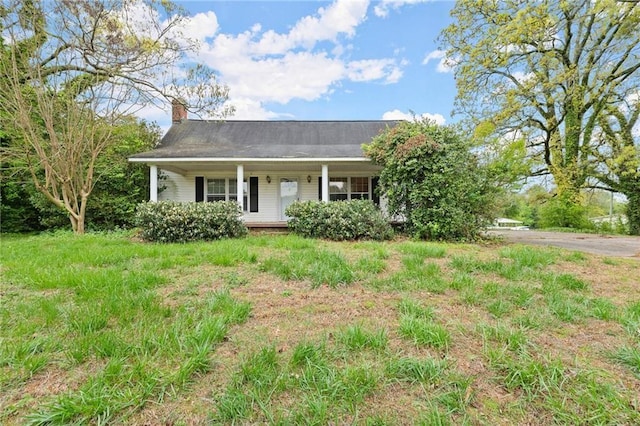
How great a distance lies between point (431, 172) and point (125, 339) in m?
7.53

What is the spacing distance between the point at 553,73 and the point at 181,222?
1731cm

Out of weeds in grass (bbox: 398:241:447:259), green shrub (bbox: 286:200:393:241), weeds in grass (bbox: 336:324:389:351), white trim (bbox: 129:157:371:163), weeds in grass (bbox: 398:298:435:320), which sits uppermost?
white trim (bbox: 129:157:371:163)

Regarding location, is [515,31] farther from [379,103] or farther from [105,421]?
[105,421]

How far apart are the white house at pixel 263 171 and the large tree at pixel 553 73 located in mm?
5127

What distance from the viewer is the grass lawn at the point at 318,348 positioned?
1.82m

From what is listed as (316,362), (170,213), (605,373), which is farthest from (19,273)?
(605,373)

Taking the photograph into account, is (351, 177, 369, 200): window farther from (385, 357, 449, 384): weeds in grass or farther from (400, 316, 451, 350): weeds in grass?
(385, 357, 449, 384): weeds in grass

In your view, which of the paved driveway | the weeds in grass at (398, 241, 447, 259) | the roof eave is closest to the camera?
the weeds in grass at (398, 241, 447, 259)

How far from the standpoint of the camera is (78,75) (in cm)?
948

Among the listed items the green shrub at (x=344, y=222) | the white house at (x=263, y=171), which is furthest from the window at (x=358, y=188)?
the green shrub at (x=344, y=222)

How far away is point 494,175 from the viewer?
8469 mm

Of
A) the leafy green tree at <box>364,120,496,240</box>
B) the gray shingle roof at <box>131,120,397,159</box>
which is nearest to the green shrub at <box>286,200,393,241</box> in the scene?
the leafy green tree at <box>364,120,496,240</box>

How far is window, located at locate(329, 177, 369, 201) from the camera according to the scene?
508 inches

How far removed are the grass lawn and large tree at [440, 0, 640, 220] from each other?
12.0m
